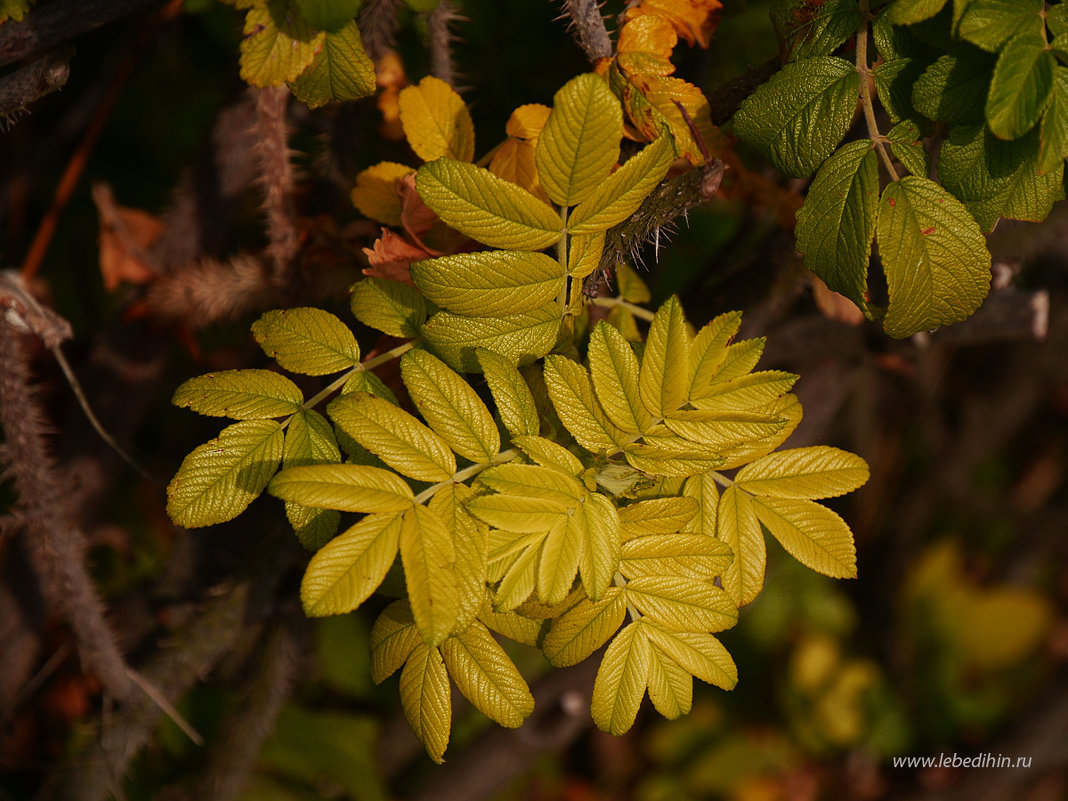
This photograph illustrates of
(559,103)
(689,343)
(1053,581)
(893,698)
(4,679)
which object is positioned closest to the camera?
(559,103)

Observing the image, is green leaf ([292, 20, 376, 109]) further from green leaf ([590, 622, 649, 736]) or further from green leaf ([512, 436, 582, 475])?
green leaf ([590, 622, 649, 736])

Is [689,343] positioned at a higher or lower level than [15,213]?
higher

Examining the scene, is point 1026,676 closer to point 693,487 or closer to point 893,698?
point 893,698

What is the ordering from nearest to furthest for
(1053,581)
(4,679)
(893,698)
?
(4,679) < (893,698) < (1053,581)

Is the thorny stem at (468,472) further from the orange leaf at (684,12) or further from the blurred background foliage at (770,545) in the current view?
the orange leaf at (684,12)

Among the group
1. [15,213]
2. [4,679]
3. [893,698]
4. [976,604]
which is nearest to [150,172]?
[15,213]

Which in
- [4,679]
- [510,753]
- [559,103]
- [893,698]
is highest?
[559,103]

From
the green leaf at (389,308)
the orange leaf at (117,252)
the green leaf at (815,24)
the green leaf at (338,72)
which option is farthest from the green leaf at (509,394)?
the orange leaf at (117,252)

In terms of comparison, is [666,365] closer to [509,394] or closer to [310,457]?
[509,394]
